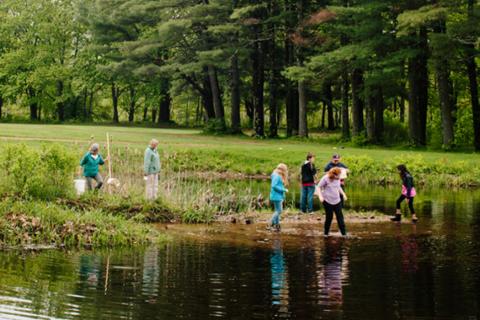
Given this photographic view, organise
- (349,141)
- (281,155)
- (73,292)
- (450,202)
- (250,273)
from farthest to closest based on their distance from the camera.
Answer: (349,141) → (281,155) → (450,202) → (250,273) → (73,292)

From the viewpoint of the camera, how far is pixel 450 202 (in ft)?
89.0

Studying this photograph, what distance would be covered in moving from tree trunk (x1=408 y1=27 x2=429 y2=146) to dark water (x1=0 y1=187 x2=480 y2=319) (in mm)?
25643

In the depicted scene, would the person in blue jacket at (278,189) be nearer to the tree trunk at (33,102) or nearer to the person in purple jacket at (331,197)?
the person in purple jacket at (331,197)

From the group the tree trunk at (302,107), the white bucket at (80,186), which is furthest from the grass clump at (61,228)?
the tree trunk at (302,107)

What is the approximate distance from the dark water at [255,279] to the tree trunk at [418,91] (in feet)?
84.1

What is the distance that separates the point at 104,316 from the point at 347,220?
12590 mm

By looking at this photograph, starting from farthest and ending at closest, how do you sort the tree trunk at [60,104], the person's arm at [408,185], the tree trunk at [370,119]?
the tree trunk at [60,104], the tree trunk at [370,119], the person's arm at [408,185]

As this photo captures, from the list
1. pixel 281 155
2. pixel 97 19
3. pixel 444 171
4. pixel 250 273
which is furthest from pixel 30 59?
pixel 250 273

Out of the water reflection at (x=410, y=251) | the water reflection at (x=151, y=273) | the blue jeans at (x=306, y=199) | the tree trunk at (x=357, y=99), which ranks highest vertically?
the tree trunk at (x=357, y=99)

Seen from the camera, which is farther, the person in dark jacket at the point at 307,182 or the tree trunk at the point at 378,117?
the tree trunk at the point at 378,117

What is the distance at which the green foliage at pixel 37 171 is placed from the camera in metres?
18.5

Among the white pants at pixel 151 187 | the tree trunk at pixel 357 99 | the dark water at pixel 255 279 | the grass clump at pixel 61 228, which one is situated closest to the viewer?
the dark water at pixel 255 279

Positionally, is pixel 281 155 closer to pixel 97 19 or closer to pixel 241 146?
pixel 241 146

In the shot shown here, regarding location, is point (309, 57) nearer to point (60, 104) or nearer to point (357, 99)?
point (357, 99)
